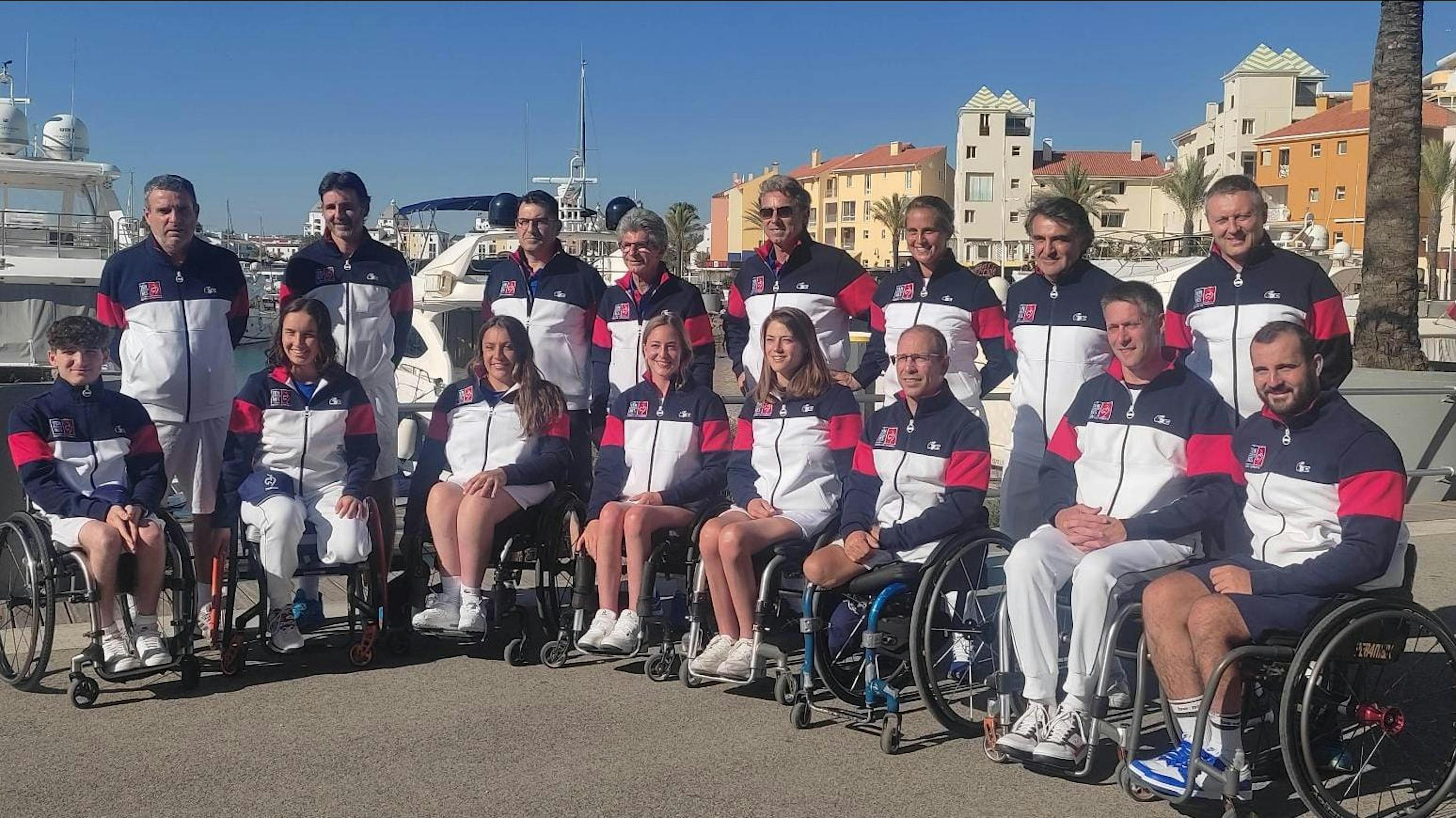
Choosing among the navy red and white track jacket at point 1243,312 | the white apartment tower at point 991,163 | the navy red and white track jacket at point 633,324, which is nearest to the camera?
the navy red and white track jacket at point 1243,312

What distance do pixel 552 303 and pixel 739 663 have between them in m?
1.90

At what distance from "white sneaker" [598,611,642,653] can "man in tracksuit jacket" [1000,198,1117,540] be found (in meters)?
1.46

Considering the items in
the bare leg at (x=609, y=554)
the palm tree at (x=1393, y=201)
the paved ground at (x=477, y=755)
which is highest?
the palm tree at (x=1393, y=201)

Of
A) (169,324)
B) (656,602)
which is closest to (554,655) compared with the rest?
(656,602)

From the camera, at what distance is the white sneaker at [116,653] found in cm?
454

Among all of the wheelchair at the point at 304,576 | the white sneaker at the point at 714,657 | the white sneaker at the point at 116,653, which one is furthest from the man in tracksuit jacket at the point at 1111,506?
the white sneaker at the point at 116,653

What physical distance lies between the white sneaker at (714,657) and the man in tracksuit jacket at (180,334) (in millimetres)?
2164

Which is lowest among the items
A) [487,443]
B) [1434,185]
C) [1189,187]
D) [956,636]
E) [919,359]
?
[956,636]

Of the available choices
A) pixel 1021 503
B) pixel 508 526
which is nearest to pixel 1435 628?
pixel 1021 503

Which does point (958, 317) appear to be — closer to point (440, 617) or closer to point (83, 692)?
point (440, 617)

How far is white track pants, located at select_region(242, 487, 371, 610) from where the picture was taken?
4832mm

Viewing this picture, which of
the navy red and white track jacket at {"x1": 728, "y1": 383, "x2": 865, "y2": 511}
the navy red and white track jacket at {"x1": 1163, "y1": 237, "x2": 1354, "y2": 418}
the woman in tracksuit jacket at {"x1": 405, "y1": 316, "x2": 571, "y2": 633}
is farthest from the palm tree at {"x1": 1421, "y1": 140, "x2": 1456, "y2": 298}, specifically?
the woman in tracksuit jacket at {"x1": 405, "y1": 316, "x2": 571, "y2": 633}

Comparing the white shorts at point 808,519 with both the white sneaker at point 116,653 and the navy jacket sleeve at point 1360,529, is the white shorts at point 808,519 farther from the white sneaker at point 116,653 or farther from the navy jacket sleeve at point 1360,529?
the white sneaker at point 116,653

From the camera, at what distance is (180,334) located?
525 centimetres
